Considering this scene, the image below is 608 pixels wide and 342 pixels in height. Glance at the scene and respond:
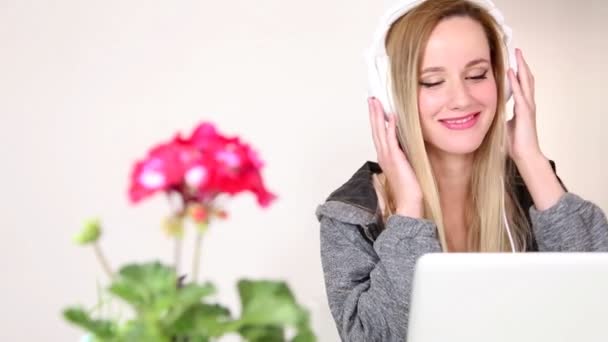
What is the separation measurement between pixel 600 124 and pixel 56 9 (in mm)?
1433

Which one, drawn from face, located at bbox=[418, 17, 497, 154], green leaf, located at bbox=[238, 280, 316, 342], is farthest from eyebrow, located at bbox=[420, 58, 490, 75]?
green leaf, located at bbox=[238, 280, 316, 342]

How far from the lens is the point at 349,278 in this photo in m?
1.45

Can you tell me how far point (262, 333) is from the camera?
1.64ft

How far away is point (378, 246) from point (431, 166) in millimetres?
313

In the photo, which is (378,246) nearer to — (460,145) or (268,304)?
(460,145)

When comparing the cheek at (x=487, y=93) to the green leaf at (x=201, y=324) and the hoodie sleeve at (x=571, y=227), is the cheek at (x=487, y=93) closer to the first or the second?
the hoodie sleeve at (x=571, y=227)

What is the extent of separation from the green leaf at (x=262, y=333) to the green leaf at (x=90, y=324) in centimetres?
9

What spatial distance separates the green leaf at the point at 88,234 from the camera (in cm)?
50

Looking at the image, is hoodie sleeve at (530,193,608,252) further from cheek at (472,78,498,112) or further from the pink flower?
the pink flower

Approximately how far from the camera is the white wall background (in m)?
1.55

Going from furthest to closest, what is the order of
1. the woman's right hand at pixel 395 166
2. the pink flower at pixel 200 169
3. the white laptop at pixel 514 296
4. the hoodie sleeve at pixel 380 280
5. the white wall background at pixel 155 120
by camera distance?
the white wall background at pixel 155 120
the woman's right hand at pixel 395 166
the hoodie sleeve at pixel 380 280
the white laptop at pixel 514 296
the pink flower at pixel 200 169

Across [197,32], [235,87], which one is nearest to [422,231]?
[235,87]

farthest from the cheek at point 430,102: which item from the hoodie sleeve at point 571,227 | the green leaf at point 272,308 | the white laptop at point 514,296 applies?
the green leaf at point 272,308

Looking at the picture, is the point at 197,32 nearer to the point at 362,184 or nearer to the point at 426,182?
the point at 362,184
